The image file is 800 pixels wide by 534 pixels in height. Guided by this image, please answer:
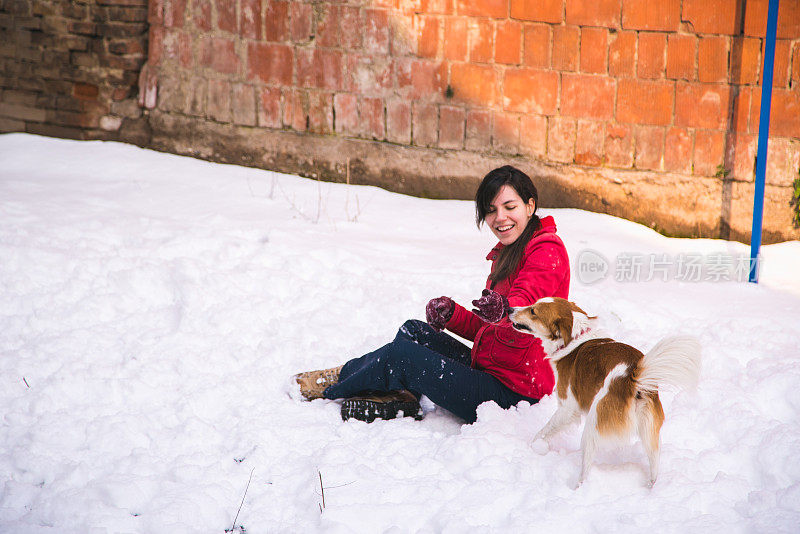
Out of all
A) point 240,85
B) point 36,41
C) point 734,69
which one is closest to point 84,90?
point 36,41

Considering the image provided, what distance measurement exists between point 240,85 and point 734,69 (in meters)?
4.20

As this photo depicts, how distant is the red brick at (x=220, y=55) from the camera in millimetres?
6355

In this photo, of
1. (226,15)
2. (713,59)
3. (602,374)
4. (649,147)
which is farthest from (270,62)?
(602,374)

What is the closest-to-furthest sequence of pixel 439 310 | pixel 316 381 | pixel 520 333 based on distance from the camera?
pixel 520 333
pixel 439 310
pixel 316 381

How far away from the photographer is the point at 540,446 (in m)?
2.70

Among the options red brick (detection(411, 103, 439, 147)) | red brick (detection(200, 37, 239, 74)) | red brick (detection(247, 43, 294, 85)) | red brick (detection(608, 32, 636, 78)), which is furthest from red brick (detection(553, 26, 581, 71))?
red brick (detection(200, 37, 239, 74))

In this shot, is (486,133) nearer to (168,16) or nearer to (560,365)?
(168,16)

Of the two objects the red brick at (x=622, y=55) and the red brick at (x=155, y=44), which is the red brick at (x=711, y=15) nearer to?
the red brick at (x=622, y=55)

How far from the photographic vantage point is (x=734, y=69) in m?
5.31

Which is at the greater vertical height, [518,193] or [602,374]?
[518,193]

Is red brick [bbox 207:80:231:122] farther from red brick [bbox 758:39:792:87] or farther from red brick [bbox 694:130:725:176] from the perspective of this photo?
red brick [bbox 758:39:792:87]

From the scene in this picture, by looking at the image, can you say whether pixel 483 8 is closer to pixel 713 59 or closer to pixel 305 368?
pixel 713 59

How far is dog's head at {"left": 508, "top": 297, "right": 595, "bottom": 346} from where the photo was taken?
8.16 ft

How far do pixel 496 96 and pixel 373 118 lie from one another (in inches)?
43.6
